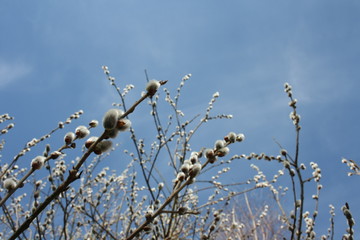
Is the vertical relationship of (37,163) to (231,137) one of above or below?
below

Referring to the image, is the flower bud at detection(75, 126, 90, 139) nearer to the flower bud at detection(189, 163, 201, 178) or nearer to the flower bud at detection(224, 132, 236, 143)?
the flower bud at detection(189, 163, 201, 178)

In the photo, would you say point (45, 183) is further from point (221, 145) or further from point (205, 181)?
point (221, 145)

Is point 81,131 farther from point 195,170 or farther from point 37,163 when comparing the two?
point 195,170

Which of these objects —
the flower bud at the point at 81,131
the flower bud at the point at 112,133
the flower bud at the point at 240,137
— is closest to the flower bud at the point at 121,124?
the flower bud at the point at 112,133

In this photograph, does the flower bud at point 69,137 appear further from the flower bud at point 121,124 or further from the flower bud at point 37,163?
the flower bud at point 121,124

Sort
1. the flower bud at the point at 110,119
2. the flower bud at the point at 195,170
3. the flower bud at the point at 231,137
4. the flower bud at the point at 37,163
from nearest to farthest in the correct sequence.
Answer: the flower bud at the point at 110,119, the flower bud at the point at 37,163, the flower bud at the point at 195,170, the flower bud at the point at 231,137

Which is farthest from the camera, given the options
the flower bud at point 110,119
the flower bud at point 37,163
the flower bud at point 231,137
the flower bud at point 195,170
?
the flower bud at point 231,137

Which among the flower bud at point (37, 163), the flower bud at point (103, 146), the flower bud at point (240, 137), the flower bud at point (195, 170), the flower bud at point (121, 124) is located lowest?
the flower bud at point (37, 163)

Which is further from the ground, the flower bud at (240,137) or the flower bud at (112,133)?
the flower bud at (240,137)

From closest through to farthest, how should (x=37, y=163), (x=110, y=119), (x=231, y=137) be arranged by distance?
(x=110, y=119) < (x=37, y=163) < (x=231, y=137)

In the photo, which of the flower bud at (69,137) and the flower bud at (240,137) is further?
the flower bud at (240,137)

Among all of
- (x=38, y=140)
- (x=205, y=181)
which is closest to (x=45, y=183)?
(x=38, y=140)

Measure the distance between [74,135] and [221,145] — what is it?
679 millimetres

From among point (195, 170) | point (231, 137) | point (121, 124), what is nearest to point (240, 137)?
point (231, 137)
